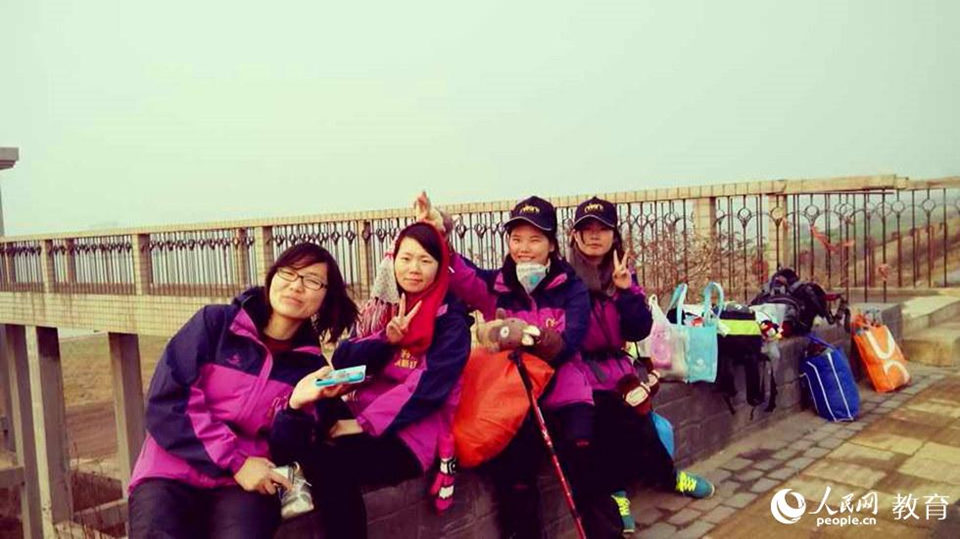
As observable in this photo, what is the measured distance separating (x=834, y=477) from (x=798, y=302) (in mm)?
2001

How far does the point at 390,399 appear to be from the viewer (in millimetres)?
2820

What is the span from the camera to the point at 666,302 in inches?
318

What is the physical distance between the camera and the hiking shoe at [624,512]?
352 centimetres

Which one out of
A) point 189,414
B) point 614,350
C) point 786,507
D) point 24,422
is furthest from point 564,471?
point 24,422

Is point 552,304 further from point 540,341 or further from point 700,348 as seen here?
point 700,348

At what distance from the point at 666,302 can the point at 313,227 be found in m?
5.37

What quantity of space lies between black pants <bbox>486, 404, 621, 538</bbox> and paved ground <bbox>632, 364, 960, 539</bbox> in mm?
536

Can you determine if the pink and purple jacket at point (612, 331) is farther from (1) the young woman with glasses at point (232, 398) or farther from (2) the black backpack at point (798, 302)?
(2) the black backpack at point (798, 302)

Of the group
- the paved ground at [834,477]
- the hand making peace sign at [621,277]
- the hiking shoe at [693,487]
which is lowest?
the paved ground at [834,477]

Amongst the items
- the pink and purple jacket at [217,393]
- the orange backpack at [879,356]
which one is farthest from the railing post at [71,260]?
the orange backpack at [879,356]

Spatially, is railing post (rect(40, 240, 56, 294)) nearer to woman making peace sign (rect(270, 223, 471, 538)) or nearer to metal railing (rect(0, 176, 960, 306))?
metal railing (rect(0, 176, 960, 306))

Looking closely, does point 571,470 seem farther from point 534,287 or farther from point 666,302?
point 666,302

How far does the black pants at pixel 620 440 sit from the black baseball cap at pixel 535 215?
98 cm

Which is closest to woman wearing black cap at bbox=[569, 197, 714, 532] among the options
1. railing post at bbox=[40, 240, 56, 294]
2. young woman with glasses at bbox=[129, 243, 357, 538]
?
young woman with glasses at bbox=[129, 243, 357, 538]
